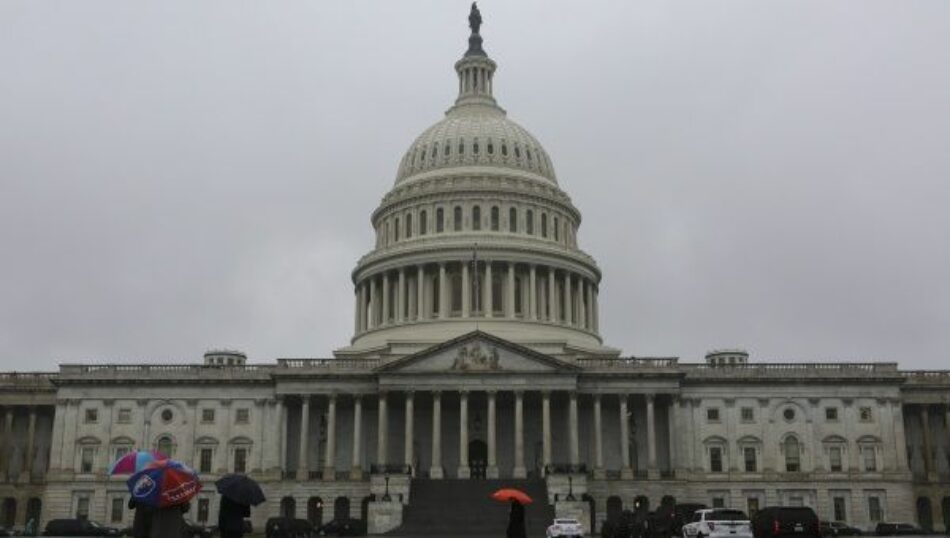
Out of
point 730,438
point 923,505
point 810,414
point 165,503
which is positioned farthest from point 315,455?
point 165,503

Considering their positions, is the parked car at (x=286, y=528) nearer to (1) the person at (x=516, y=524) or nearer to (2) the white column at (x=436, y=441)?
(2) the white column at (x=436, y=441)

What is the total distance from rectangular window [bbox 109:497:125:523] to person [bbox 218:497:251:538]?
70.3 metres

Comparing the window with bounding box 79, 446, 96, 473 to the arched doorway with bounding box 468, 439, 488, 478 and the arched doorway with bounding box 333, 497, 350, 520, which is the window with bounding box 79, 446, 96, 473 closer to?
the arched doorway with bounding box 333, 497, 350, 520

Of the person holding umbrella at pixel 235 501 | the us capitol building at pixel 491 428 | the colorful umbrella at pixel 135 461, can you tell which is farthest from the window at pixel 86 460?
the person holding umbrella at pixel 235 501

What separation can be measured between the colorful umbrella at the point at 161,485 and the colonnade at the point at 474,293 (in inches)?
3116

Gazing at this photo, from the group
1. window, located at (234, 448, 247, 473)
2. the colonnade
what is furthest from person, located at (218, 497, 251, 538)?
the colonnade

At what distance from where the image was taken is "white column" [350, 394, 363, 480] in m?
89.5

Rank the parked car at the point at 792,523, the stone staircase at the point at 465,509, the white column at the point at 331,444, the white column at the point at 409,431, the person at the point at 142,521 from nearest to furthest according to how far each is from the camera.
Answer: the person at the point at 142,521 < the parked car at the point at 792,523 < the stone staircase at the point at 465,509 < the white column at the point at 409,431 < the white column at the point at 331,444

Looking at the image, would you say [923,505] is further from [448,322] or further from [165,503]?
[165,503]

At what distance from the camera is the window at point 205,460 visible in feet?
308

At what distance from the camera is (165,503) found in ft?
80.8

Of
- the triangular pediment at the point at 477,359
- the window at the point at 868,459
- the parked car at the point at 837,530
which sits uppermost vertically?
the triangular pediment at the point at 477,359

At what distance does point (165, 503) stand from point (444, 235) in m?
85.8

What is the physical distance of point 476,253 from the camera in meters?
106
